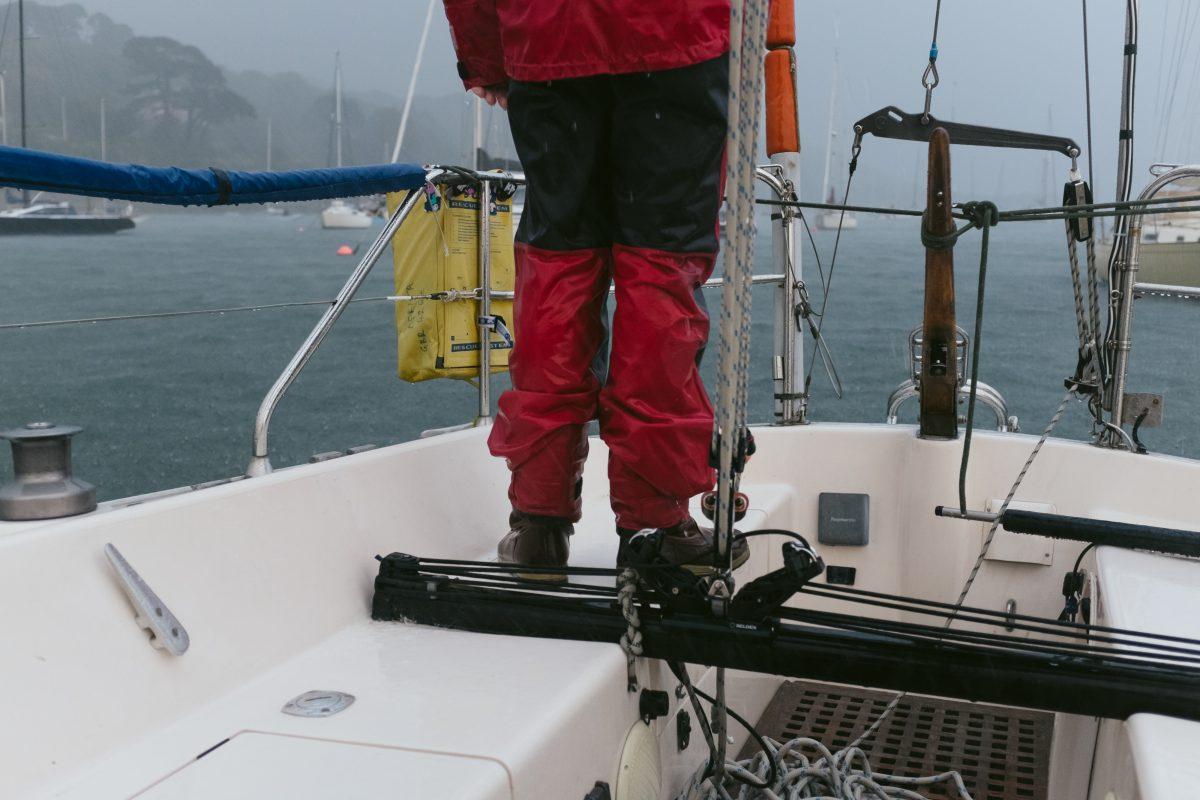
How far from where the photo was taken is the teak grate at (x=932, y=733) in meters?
2.00

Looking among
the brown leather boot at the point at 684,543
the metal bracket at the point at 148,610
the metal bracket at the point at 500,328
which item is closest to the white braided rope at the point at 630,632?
the brown leather boot at the point at 684,543

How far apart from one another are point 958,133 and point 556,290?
1.38 m

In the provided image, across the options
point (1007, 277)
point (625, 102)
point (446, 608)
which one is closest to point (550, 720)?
point (446, 608)

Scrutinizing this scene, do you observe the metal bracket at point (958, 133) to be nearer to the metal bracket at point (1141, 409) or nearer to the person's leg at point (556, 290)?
the metal bracket at point (1141, 409)

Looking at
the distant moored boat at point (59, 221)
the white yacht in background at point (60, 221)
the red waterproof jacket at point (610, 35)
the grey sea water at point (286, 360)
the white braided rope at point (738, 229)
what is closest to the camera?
the white braided rope at point (738, 229)

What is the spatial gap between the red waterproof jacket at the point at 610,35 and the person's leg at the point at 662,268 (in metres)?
0.04

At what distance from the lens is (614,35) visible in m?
1.41

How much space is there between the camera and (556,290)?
1.58m

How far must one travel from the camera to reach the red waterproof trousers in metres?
1.48

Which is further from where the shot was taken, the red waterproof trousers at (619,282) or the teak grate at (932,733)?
the teak grate at (932,733)

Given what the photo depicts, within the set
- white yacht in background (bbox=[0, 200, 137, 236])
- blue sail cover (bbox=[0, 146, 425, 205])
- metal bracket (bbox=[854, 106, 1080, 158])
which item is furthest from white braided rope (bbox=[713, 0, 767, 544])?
white yacht in background (bbox=[0, 200, 137, 236])

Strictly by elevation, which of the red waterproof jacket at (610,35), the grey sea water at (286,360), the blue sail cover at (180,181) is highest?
the red waterproof jacket at (610,35)

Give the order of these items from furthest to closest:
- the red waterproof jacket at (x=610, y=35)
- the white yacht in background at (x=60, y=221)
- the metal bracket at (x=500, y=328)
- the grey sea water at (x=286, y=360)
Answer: the white yacht in background at (x=60, y=221), the grey sea water at (x=286, y=360), the metal bracket at (x=500, y=328), the red waterproof jacket at (x=610, y=35)

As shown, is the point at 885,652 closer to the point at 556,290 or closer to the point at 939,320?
the point at 556,290
